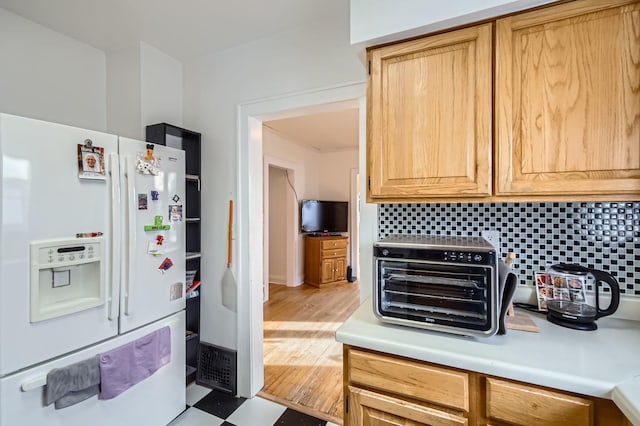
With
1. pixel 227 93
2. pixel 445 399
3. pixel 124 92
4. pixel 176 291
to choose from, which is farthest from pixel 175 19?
pixel 445 399

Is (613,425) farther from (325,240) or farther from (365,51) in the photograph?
(325,240)

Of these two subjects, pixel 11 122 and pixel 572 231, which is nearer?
pixel 11 122

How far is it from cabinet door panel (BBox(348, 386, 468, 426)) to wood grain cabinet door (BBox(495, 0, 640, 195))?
83 cm

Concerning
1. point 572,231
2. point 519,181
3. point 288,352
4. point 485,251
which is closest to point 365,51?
point 519,181

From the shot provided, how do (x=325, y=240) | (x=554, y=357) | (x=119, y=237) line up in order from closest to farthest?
1. (x=554, y=357)
2. (x=119, y=237)
3. (x=325, y=240)

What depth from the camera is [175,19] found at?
5.73 ft

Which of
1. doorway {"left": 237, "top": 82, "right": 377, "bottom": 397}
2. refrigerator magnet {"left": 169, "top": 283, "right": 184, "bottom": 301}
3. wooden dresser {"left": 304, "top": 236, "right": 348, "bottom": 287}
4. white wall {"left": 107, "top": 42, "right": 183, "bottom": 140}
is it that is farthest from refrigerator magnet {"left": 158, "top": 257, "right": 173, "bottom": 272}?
wooden dresser {"left": 304, "top": 236, "right": 348, "bottom": 287}

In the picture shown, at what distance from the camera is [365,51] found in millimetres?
1313

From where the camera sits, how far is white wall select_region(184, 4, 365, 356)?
1808mm

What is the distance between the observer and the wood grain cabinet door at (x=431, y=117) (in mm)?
1120

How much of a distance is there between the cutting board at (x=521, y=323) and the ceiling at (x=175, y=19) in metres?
1.35

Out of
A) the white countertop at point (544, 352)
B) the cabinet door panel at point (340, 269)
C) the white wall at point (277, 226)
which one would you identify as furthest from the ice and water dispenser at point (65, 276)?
the cabinet door panel at point (340, 269)

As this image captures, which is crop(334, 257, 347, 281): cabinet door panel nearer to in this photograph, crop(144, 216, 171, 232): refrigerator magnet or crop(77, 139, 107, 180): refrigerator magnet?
crop(144, 216, 171, 232): refrigerator magnet

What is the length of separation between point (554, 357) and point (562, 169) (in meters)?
0.63
